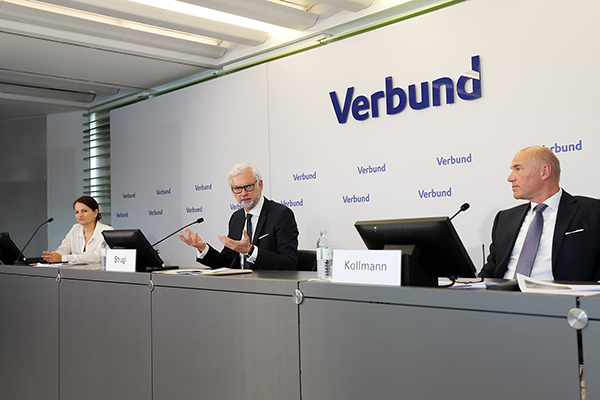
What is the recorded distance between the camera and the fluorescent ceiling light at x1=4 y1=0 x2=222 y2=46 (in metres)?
4.22

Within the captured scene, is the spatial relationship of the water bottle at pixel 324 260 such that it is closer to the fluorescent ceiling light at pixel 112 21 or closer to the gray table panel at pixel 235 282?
the gray table panel at pixel 235 282

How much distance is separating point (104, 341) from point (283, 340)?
1.15 meters

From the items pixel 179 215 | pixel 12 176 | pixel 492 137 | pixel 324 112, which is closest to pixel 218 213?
pixel 179 215

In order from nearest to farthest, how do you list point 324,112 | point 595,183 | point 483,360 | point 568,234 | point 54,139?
point 483,360 → point 568,234 → point 595,183 → point 324,112 → point 54,139

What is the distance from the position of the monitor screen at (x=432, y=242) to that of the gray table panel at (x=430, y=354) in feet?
0.92

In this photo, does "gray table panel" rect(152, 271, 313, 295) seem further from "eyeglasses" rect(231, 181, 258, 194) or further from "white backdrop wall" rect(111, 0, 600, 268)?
"white backdrop wall" rect(111, 0, 600, 268)

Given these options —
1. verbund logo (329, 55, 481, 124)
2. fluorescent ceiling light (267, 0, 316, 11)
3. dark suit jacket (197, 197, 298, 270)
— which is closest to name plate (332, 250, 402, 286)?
dark suit jacket (197, 197, 298, 270)

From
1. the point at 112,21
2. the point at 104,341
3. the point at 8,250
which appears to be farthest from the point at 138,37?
the point at 104,341

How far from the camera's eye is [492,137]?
368cm

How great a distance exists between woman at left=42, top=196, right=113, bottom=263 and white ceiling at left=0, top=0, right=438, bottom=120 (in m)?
1.34

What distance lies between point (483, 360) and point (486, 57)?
2.69m

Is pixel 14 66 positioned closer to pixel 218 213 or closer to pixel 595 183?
pixel 218 213

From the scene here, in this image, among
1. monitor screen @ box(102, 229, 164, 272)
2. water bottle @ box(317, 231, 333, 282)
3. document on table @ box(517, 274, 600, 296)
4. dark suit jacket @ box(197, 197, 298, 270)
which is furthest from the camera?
dark suit jacket @ box(197, 197, 298, 270)

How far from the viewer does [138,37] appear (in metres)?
4.84
